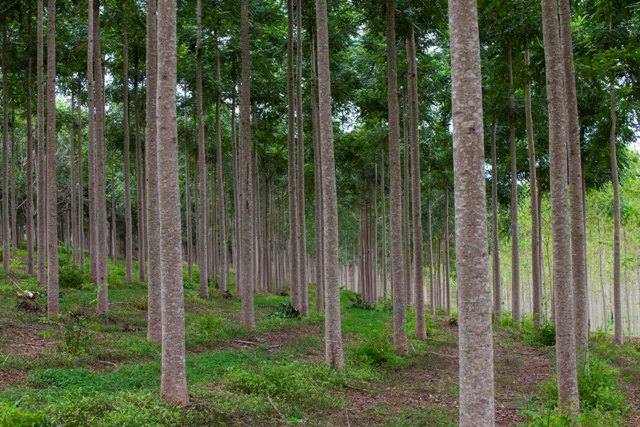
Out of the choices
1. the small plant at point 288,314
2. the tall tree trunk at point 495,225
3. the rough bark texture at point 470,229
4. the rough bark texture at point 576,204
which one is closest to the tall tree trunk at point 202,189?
the small plant at point 288,314

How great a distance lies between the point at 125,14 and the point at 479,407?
14831mm

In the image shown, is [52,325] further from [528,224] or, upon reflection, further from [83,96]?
[528,224]

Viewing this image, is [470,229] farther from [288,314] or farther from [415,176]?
[288,314]

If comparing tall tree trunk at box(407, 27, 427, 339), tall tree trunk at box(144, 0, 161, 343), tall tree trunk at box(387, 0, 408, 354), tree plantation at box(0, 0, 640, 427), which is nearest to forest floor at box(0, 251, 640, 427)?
tree plantation at box(0, 0, 640, 427)

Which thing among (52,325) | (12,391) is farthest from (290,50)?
(12,391)

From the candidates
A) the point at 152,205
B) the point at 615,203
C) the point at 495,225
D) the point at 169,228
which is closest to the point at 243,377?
the point at 169,228

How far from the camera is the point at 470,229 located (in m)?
4.53

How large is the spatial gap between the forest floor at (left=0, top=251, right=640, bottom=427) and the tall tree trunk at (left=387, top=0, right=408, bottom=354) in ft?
2.38

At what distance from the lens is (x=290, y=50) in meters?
15.7

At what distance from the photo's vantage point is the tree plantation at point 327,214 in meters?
6.39

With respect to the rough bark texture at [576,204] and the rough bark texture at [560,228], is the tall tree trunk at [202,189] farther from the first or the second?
the rough bark texture at [560,228]

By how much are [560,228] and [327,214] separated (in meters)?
4.15

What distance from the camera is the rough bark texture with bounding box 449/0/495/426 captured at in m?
4.42

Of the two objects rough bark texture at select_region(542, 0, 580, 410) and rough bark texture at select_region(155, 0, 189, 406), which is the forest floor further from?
rough bark texture at select_region(542, 0, 580, 410)
